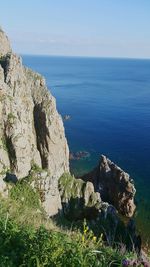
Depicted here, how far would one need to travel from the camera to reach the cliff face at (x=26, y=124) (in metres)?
52.7

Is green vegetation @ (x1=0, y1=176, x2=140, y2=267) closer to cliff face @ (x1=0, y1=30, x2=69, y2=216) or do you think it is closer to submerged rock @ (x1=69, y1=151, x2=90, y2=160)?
cliff face @ (x1=0, y1=30, x2=69, y2=216)

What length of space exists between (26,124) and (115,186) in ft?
82.3

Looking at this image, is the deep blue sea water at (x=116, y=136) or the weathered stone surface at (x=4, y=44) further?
the deep blue sea water at (x=116, y=136)

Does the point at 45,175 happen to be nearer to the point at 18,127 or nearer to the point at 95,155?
the point at 18,127

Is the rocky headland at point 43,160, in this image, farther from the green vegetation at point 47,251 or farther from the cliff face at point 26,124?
the green vegetation at point 47,251

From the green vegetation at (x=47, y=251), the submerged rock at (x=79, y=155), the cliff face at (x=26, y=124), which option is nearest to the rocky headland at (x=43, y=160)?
the cliff face at (x=26, y=124)

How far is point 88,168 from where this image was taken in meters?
93.7

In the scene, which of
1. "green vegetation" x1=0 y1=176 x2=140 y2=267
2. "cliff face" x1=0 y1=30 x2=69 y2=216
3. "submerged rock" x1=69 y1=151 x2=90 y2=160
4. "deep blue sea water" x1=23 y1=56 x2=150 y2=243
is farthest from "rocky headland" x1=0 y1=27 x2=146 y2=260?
"green vegetation" x1=0 y1=176 x2=140 y2=267

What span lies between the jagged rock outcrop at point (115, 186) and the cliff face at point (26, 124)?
941 cm

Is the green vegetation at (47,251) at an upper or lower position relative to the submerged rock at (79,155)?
upper

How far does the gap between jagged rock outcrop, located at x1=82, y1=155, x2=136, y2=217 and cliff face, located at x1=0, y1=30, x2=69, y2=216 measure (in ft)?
30.9

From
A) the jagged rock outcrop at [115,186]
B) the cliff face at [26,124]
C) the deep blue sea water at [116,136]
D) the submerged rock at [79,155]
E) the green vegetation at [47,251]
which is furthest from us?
the submerged rock at [79,155]

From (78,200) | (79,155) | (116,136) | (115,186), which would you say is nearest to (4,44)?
(78,200)

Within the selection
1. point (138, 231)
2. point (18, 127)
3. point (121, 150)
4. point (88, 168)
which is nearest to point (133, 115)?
point (121, 150)
